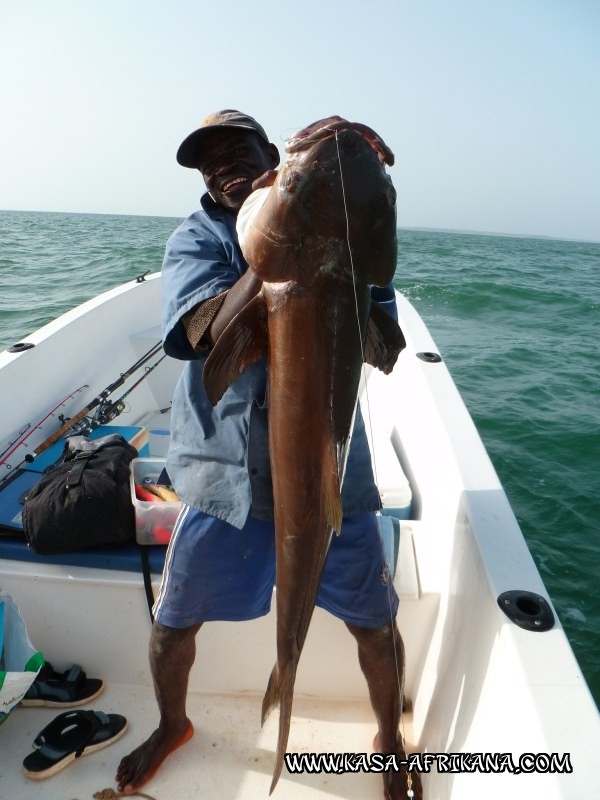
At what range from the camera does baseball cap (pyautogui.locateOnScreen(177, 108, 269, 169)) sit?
1.92 meters

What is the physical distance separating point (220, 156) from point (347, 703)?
253cm

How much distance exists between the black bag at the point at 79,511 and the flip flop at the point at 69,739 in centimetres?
78

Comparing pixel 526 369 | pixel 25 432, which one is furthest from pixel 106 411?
pixel 526 369

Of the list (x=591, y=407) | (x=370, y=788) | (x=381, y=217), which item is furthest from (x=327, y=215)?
(x=591, y=407)

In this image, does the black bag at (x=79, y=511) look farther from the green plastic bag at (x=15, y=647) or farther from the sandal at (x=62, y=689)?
the sandal at (x=62, y=689)

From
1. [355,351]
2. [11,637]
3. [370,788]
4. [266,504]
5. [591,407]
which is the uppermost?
[355,351]

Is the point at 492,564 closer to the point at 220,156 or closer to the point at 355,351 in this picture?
the point at 355,351

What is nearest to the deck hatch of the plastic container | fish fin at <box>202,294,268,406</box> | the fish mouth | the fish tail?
the fish tail

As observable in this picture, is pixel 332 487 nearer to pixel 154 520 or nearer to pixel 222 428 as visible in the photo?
pixel 222 428

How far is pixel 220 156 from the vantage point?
6.62ft

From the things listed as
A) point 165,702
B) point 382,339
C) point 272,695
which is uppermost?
point 382,339

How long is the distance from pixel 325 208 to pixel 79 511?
1.82 meters

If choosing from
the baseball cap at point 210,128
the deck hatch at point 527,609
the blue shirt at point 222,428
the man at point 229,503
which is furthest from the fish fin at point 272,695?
the baseball cap at point 210,128

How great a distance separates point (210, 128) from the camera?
1.93m
